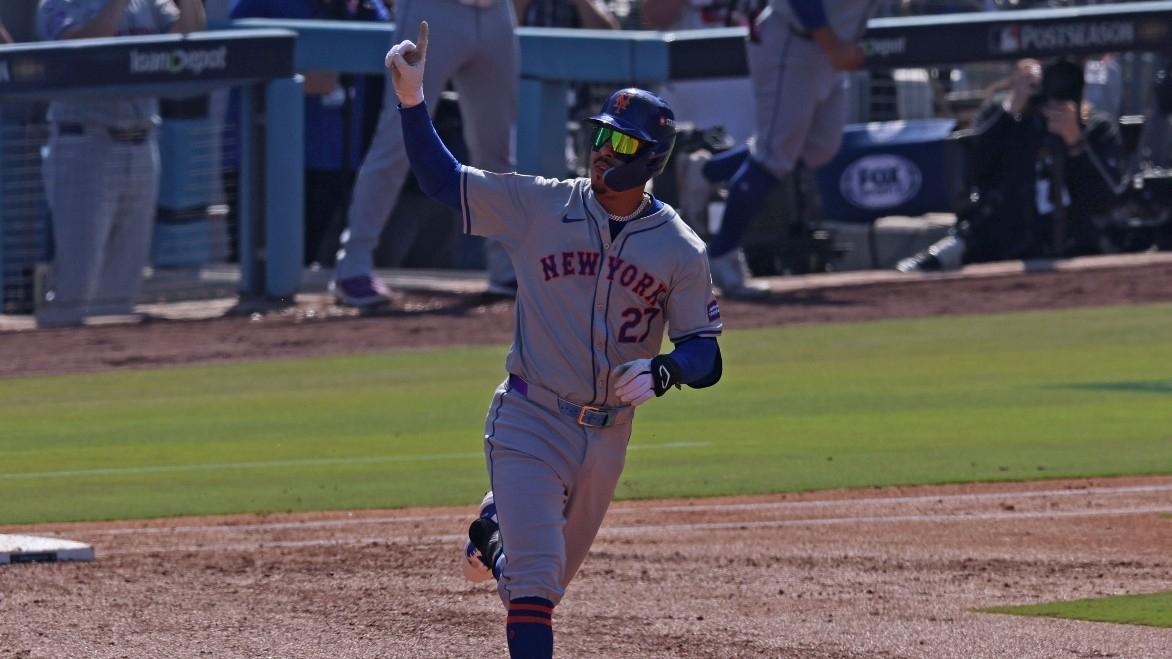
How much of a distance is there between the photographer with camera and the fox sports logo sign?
0.94 m

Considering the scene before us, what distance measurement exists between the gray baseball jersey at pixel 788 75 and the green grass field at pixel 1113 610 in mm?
7697

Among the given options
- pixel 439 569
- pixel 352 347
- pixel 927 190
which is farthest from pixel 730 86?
pixel 439 569

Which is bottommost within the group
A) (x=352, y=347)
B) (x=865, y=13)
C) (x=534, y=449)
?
(x=352, y=347)

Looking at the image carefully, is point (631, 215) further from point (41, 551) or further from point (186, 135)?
point (186, 135)

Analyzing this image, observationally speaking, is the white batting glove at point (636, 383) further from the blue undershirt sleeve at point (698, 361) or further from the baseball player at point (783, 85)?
the baseball player at point (783, 85)

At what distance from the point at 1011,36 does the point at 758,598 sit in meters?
10.5

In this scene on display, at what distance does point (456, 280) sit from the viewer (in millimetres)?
15766

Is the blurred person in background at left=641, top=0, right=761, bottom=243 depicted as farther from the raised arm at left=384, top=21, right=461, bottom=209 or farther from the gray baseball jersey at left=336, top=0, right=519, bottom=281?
the raised arm at left=384, top=21, right=461, bottom=209

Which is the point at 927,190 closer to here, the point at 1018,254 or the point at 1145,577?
the point at 1018,254

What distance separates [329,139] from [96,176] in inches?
113

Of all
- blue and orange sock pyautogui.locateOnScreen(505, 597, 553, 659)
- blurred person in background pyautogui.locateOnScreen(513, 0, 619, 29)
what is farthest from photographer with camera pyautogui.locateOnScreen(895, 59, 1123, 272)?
blue and orange sock pyautogui.locateOnScreen(505, 597, 553, 659)

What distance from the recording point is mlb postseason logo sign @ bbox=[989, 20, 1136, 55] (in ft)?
54.0

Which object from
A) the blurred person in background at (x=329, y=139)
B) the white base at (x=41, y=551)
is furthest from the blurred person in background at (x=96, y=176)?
the white base at (x=41, y=551)

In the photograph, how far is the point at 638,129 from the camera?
5352mm
